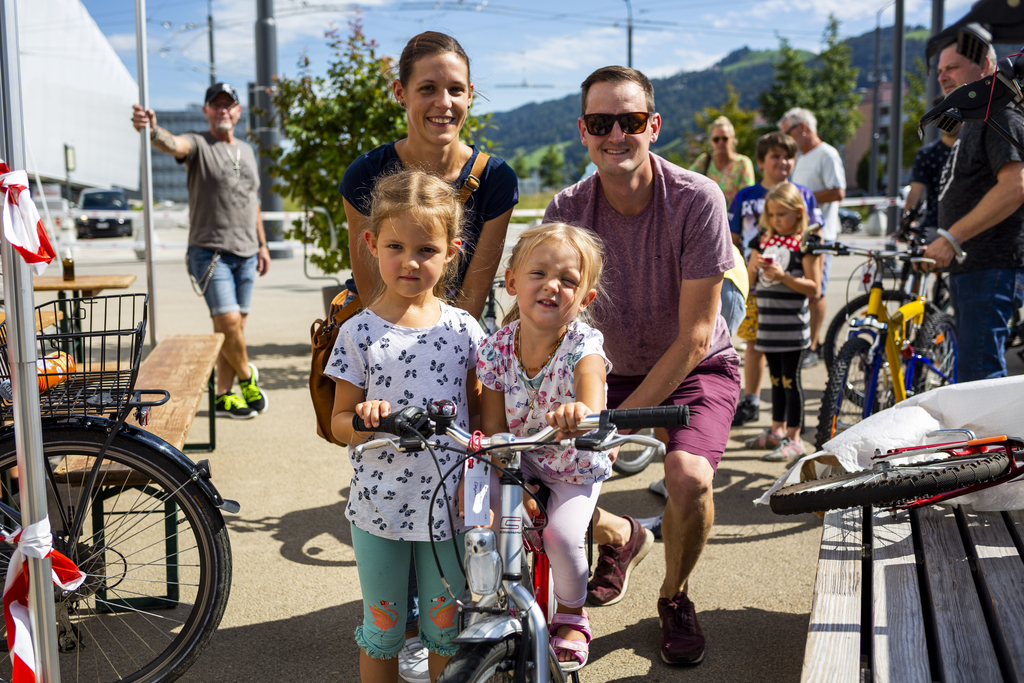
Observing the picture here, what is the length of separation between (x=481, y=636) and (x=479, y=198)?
1.65 metres

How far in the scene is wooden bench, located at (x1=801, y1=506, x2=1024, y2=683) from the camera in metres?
1.94

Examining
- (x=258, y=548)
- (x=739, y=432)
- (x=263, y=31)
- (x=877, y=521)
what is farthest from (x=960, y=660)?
(x=263, y=31)

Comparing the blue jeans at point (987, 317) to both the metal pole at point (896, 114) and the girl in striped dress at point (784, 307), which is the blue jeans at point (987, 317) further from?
the metal pole at point (896, 114)

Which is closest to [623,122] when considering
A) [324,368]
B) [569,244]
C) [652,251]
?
[652,251]

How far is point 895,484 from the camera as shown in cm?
215

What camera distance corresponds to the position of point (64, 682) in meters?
2.72

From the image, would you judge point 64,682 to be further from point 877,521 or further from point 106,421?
point 877,521

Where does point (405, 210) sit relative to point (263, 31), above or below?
below

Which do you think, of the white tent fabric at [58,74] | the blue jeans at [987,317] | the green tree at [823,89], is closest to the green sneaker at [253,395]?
the white tent fabric at [58,74]

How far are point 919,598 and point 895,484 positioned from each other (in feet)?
1.18

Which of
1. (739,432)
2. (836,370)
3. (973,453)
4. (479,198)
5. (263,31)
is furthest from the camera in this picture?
(263,31)

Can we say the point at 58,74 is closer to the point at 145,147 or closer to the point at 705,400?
the point at 145,147

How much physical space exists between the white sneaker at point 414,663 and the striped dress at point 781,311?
3.00 metres

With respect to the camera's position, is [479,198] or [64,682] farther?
[479,198]
